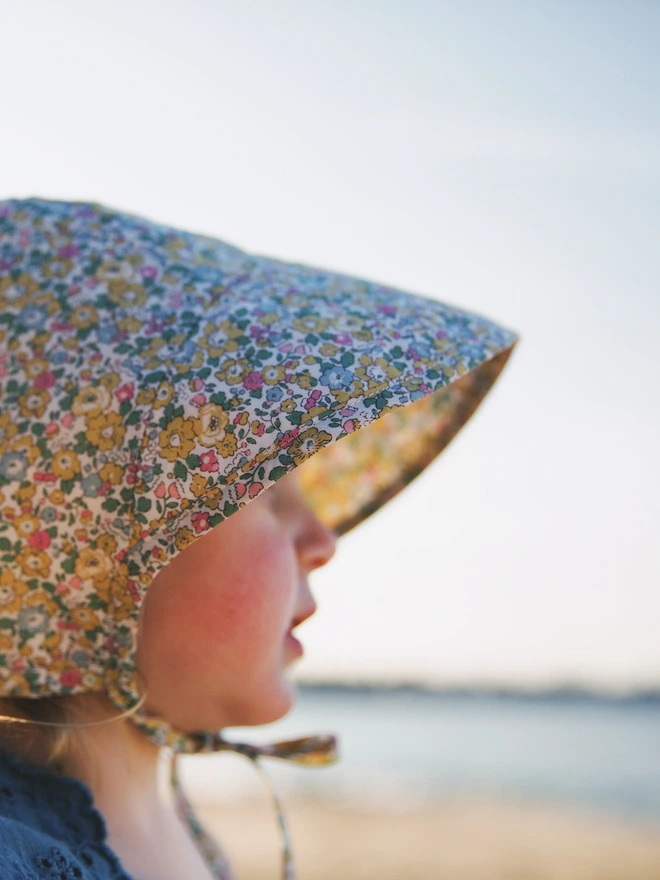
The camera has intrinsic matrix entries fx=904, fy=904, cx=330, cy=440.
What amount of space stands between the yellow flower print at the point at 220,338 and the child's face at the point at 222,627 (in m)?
0.28

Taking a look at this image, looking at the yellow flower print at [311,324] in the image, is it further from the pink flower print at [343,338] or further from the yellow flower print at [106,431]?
the yellow flower print at [106,431]

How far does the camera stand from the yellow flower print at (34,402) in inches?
59.9

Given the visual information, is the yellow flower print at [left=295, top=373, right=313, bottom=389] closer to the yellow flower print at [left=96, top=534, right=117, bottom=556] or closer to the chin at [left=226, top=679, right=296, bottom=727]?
the yellow flower print at [left=96, top=534, right=117, bottom=556]

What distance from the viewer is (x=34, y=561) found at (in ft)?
4.89

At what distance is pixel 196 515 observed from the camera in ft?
4.73

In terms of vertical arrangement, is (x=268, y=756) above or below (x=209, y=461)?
below

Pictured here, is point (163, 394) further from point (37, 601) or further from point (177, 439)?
A: point (37, 601)

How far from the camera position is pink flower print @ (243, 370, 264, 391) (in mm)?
1489

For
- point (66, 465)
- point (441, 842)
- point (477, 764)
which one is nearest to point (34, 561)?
point (66, 465)

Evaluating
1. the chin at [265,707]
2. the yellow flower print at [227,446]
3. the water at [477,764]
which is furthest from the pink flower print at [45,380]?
the water at [477,764]

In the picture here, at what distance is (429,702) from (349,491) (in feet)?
118

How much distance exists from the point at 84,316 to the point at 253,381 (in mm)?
348

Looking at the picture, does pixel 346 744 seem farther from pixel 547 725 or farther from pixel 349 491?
pixel 349 491

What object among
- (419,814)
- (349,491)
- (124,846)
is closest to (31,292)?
(124,846)
